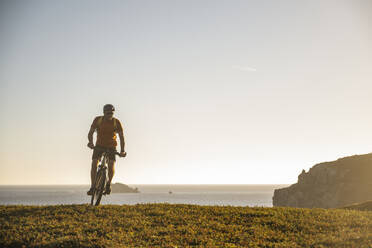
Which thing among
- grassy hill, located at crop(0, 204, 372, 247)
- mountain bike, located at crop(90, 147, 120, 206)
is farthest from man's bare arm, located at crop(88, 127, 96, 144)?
grassy hill, located at crop(0, 204, 372, 247)

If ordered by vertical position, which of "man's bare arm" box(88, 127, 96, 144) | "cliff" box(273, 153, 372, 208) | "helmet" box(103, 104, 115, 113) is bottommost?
"cliff" box(273, 153, 372, 208)

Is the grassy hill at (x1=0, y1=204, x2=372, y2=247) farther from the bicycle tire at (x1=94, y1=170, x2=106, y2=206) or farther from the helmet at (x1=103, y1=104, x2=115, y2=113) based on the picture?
the helmet at (x1=103, y1=104, x2=115, y2=113)

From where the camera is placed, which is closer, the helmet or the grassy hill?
the grassy hill

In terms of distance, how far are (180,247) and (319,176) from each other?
81484mm

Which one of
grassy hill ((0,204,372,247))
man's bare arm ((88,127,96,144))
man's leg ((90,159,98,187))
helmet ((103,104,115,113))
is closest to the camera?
grassy hill ((0,204,372,247))

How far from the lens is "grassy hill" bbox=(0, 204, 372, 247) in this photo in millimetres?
9328

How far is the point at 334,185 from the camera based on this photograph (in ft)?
254

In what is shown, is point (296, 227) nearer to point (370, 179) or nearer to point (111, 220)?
point (111, 220)

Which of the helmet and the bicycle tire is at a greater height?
the helmet

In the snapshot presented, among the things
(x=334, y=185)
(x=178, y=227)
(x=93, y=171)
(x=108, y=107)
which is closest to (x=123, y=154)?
(x=93, y=171)

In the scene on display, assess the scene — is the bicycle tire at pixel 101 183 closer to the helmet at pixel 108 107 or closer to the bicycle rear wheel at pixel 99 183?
the bicycle rear wheel at pixel 99 183

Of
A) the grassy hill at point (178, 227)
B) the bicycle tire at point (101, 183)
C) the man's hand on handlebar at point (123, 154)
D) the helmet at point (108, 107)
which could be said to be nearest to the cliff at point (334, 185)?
the grassy hill at point (178, 227)

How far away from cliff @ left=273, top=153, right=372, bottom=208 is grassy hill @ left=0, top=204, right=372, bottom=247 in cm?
6764

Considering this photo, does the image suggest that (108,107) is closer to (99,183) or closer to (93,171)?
(93,171)
